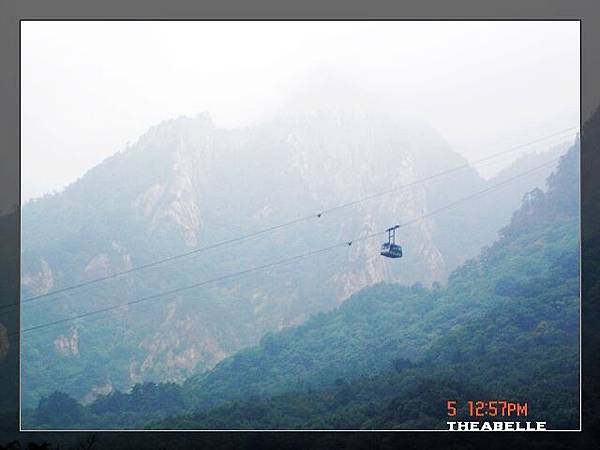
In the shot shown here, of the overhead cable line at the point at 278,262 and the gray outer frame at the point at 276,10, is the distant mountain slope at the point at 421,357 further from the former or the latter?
the gray outer frame at the point at 276,10

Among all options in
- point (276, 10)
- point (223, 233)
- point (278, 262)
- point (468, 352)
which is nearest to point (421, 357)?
point (468, 352)

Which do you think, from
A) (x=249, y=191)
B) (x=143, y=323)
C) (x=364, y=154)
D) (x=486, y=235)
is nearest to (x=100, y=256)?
(x=143, y=323)

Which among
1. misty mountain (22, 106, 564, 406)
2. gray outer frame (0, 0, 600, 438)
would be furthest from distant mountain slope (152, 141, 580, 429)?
gray outer frame (0, 0, 600, 438)

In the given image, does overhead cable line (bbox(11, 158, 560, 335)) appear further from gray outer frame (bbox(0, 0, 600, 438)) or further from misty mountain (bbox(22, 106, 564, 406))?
gray outer frame (bbox(0, 0, 600, 438))

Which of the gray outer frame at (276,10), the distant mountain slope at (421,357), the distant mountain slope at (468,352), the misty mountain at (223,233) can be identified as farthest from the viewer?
the misty mountain at (223,233)

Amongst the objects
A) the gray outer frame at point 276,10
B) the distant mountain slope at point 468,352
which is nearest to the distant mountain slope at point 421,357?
the distant mountain slope at point 468,352
